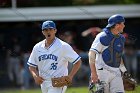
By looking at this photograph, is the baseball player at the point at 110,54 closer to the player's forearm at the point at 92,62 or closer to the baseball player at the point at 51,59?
the player's forearm at the point at 92,62

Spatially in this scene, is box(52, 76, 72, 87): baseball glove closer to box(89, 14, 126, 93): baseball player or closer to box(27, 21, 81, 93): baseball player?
box(27, 21, 81, 93): baseball player

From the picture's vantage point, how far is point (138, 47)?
21219 mm

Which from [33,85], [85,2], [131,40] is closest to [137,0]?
[85,2]

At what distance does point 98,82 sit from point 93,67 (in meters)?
0.29

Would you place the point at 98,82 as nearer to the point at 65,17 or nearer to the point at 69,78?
the point at 69,78

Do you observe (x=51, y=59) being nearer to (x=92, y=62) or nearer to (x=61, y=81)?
(x=61, y=81)

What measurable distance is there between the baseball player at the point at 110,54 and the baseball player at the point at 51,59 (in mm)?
395

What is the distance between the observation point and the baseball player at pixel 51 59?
33.3 feet

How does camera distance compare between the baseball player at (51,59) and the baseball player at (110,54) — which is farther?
the baseball player at (110,54)

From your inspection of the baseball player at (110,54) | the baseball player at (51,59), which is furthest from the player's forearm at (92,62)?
the baseball player at (51,59)

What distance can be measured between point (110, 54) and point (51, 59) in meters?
1.03

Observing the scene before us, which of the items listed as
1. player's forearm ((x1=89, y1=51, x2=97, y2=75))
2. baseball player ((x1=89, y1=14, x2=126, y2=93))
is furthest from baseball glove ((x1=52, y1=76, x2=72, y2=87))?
baseball player ((x1=89, y1=14, x2=126, y2=93))

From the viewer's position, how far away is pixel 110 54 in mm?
10398

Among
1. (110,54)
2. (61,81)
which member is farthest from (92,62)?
(61,81)
